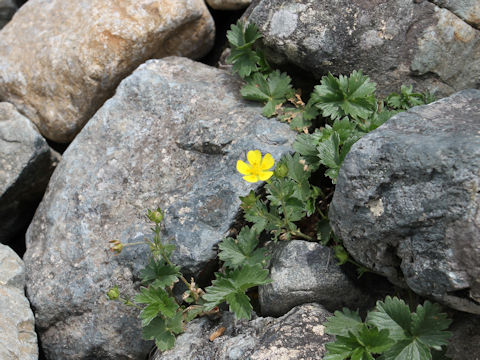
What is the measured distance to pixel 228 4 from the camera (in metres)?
4.73

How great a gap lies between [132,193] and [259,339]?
4.71 feet

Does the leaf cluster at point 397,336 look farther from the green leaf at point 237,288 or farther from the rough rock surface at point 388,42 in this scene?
the rough rock surface at point 388,42

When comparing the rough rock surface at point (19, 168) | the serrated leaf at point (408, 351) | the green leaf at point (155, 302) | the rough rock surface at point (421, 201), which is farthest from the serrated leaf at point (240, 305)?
the rough rock surface at point (19, 168)

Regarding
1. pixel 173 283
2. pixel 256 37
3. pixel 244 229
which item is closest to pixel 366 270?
pixel 244 229

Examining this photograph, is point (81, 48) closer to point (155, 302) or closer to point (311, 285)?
point (155, 302)

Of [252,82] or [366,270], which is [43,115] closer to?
[252,82]

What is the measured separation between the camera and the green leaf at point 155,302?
312 cm

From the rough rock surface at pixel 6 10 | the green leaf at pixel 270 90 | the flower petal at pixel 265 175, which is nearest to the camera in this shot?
the flower petal at pixel 265 175

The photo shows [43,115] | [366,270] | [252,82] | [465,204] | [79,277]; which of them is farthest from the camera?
[43,115]

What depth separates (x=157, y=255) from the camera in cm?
329

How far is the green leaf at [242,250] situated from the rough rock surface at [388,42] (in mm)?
1300

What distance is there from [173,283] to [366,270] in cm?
118

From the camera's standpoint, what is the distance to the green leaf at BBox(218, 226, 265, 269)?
10.3ft

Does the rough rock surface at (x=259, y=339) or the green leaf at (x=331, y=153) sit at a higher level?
the green leaf at (x=331, y=153)
